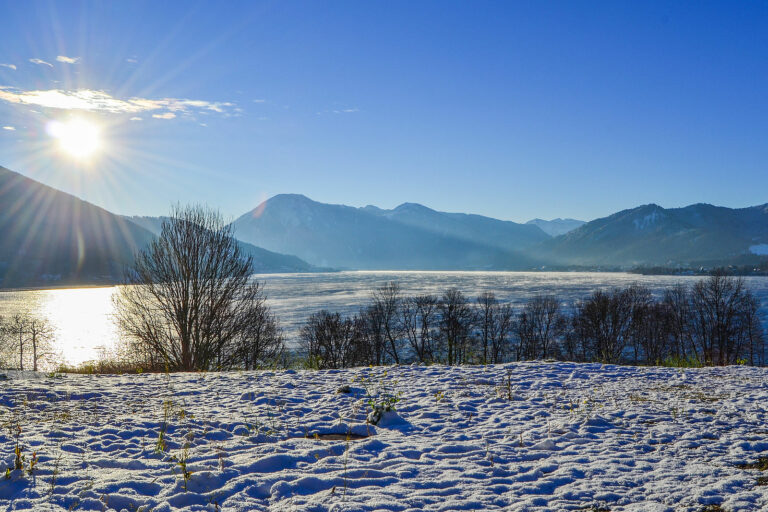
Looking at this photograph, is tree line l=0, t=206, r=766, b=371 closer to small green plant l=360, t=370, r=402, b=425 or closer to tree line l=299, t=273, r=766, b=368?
tree line l=299, t=273, r=766, b=368

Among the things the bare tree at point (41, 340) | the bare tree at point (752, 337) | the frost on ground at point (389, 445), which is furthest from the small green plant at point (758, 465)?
the bare tree at point (41, 340)

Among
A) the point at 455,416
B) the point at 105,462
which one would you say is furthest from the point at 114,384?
the point at 455,416

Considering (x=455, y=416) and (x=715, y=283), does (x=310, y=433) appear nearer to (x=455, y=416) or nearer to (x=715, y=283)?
(x=455, y=416)

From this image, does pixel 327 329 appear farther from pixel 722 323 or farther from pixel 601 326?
pixel 722 323

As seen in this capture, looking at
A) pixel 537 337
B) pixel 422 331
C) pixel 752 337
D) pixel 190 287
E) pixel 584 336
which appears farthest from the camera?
pixel 537 337

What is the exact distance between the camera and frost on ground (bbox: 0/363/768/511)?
521 centimetres

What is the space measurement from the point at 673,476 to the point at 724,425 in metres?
3.16

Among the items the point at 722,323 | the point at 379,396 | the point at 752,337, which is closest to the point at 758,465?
the point at 379,396

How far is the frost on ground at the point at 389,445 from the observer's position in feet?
17.1

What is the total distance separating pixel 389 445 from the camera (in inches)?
285

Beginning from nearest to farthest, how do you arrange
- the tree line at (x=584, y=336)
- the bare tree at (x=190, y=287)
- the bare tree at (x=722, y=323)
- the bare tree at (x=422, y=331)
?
the bare tree at (x=190, y=287)
the bare tree at (x=722, y=323)
the tree line at (x=584, y=336)
the bare tree at (x=422, y=331)

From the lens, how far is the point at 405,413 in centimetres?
938

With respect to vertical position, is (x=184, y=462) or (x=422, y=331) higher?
(x=184, y=462)

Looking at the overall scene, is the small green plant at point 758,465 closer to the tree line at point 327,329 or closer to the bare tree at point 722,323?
the tree line at point 327,329
